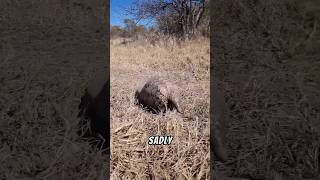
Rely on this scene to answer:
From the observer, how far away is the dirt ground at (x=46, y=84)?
2393mm

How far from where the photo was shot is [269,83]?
9.03 feet

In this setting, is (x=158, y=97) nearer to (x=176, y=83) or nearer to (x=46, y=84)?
(x=176, y=83)

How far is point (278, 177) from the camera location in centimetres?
251

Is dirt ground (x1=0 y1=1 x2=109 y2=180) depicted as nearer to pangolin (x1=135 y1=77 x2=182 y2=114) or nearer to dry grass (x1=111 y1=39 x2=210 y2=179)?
dry grass (x1=111 y1=39 x2=210 y2=179)

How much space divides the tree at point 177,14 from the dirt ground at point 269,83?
9 centimetres

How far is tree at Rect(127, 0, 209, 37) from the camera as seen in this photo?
2648mm

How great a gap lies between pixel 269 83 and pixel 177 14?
58 centimetres

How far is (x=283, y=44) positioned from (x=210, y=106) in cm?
56

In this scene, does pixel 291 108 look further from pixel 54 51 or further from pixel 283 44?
pixel 54 51

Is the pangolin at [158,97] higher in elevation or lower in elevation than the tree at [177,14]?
lower

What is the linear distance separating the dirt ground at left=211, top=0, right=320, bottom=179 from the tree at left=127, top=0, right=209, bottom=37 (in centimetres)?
9

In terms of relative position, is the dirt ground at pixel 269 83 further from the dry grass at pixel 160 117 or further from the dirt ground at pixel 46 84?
the dirt ground at pixel 46 84

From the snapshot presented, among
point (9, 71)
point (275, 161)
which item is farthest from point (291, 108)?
point (9, 71)

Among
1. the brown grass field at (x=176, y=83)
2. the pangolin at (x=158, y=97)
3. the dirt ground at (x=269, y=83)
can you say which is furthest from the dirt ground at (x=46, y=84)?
the dirt ground at (x=269, y=83)
